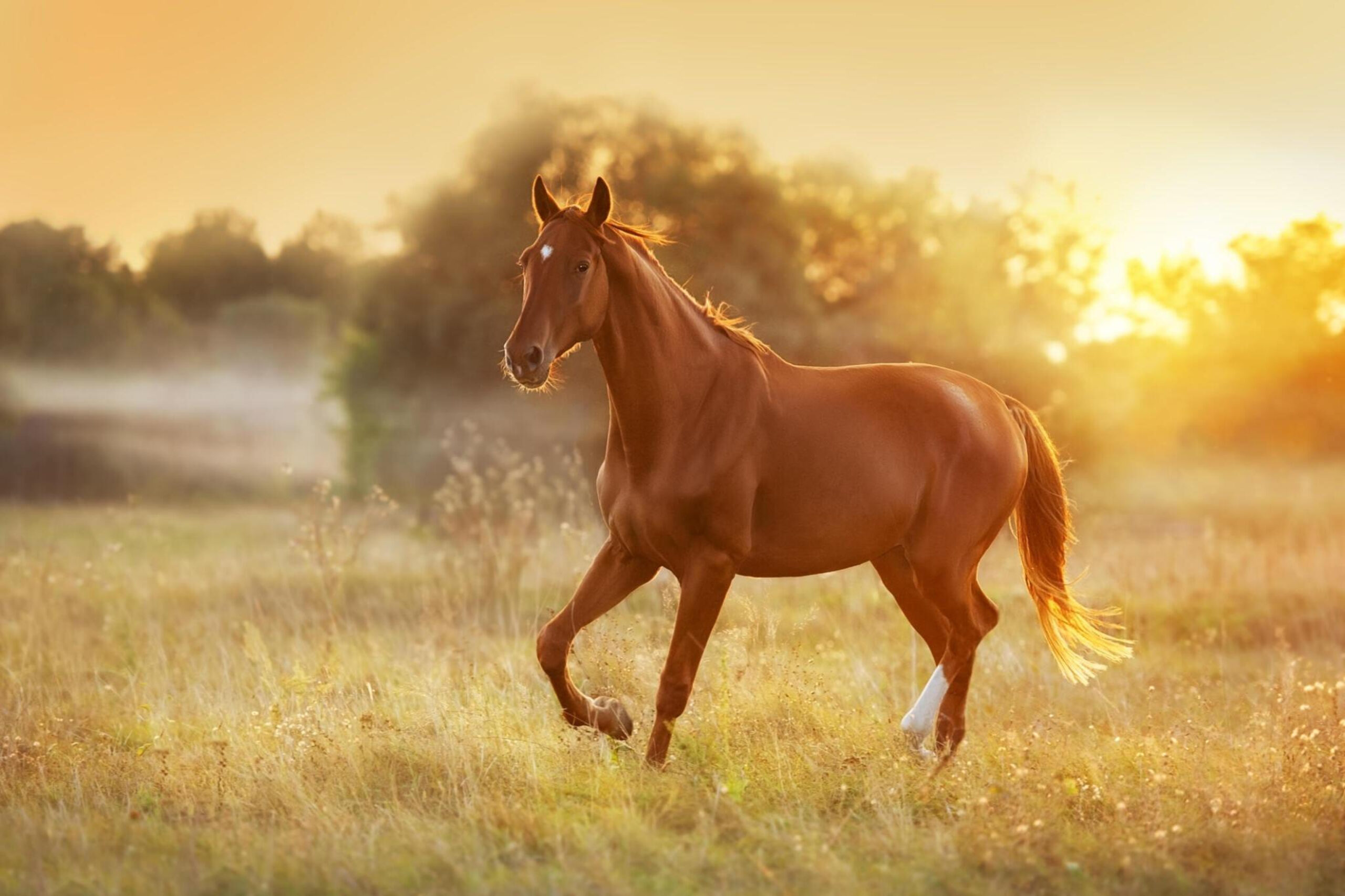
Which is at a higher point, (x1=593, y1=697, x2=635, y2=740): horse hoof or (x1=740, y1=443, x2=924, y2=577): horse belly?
(x1=740, y1=443, x2=924, y2=577): horse belly

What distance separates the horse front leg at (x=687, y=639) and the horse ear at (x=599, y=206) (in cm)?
169

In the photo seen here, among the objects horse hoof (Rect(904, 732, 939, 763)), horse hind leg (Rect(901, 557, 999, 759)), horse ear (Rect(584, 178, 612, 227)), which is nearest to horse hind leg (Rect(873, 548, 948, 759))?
horse hind leg (Rect(901, 557, 999, 759))

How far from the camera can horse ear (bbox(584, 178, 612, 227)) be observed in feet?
18.4

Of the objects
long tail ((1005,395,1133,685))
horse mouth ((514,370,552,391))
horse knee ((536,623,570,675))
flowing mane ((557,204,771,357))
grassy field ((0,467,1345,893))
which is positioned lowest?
grassy field ((0,467,1345,893))

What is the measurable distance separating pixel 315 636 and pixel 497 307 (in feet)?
38.2

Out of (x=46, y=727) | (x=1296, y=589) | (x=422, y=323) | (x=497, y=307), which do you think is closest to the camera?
(x=46, y=727)

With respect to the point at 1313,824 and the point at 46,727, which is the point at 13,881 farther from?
the point at 1313,824

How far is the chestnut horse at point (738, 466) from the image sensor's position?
576cm

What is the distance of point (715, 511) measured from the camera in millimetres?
5859

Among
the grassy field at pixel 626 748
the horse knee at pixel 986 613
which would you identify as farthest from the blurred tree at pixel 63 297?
the horse knee at pixel 986 613

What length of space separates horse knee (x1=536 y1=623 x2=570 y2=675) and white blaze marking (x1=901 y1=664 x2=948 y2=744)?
76.4 inches

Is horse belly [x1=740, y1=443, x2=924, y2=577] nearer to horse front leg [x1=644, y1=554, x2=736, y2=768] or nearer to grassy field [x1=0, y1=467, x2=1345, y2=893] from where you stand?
horse front leg [x1=644, y1=554, x2=736, y2=768]

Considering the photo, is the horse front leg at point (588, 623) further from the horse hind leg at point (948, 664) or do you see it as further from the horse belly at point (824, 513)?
the horse hind leg at point (948, 664)

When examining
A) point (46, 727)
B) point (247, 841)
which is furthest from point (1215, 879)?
point (46, 727)
